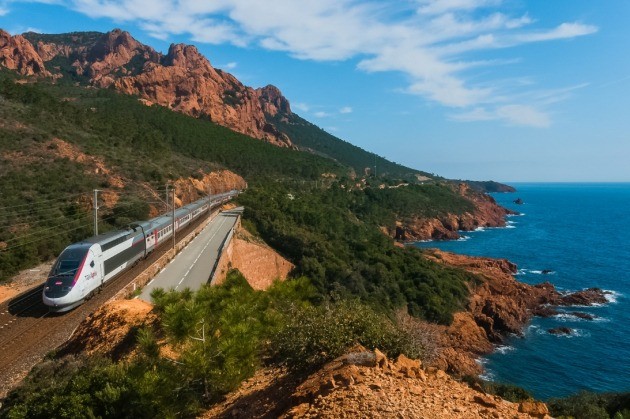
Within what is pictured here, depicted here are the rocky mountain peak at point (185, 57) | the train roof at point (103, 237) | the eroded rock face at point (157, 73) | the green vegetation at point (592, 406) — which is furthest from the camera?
the rocky mountain peak at point (185, 57)

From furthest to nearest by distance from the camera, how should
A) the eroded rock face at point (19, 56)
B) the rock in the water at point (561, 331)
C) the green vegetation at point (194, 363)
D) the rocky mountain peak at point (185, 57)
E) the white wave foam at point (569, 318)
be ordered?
the rocky mountain peak at point (185, 57)
the eroded rock face at point (19, 56)
the white wave foam at point (569, 318)
the rock in the water at point (561, 331)
the green vegetation at point (194, 363)

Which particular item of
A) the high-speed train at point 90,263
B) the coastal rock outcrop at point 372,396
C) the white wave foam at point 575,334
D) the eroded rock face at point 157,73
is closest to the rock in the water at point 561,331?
the white wave foam at point 575,334

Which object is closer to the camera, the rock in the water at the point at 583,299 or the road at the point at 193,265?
the road at the point at 193,265

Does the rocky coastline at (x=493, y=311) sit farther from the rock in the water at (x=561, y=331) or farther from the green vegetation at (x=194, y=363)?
the green vegetation at (x=194, y=363)

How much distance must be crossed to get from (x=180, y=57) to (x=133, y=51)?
1127 inches

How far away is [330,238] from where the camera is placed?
52.0m

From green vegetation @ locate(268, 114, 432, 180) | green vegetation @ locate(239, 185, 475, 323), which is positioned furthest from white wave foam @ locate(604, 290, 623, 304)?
green vegetation @ locate(268, 114, 432, 180)

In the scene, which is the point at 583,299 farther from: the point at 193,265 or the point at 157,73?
the point at 157,73

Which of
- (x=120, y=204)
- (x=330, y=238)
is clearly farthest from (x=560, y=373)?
(x=120, y=204)

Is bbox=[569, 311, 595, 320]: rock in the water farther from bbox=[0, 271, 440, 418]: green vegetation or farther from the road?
bbox=[0, 271, 440, 418]: green vegetation

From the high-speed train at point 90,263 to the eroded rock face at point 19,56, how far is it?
11675 cm

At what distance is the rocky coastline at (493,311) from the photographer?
35.5m

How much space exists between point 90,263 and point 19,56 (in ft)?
438

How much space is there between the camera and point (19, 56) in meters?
119
